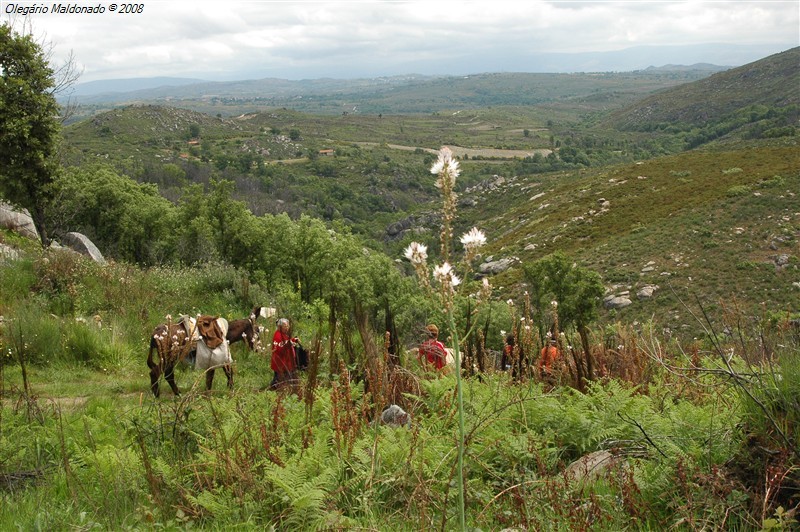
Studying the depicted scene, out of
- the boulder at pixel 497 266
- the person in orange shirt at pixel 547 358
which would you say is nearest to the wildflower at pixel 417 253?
the person in orange shirt at pixel 547 358

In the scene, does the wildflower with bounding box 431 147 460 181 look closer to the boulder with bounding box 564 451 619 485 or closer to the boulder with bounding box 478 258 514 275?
the boulder with bounding box 564 451 619 485

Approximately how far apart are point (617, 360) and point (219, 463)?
4.25 metres

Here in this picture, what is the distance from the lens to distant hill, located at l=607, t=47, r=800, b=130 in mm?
148625

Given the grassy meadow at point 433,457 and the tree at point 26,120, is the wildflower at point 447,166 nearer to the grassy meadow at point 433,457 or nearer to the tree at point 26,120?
the grassy meadow at point 433,457

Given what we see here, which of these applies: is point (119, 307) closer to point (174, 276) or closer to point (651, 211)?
point (174, 276)

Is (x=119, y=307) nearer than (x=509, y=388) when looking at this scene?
No

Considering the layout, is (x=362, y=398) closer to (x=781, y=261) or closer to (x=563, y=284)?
(x=563, y=284)

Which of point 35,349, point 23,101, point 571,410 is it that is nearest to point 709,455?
point 571,410

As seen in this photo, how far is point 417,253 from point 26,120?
17335 mm

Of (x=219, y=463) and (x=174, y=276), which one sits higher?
(x=219, y=463)

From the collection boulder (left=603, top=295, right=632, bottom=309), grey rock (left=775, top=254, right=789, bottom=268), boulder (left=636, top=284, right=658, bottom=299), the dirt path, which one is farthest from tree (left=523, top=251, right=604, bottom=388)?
the dirt path

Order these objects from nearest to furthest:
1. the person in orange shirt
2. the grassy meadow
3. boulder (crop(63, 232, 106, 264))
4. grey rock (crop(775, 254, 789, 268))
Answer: the grassy meadow, the person in orange shirt, boulder (crop(63, 232, 106, 264)), grey rock (crop(775, 254, 789, 268))

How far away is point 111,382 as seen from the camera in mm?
8562

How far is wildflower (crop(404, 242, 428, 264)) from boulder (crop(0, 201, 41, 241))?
2278 cm
